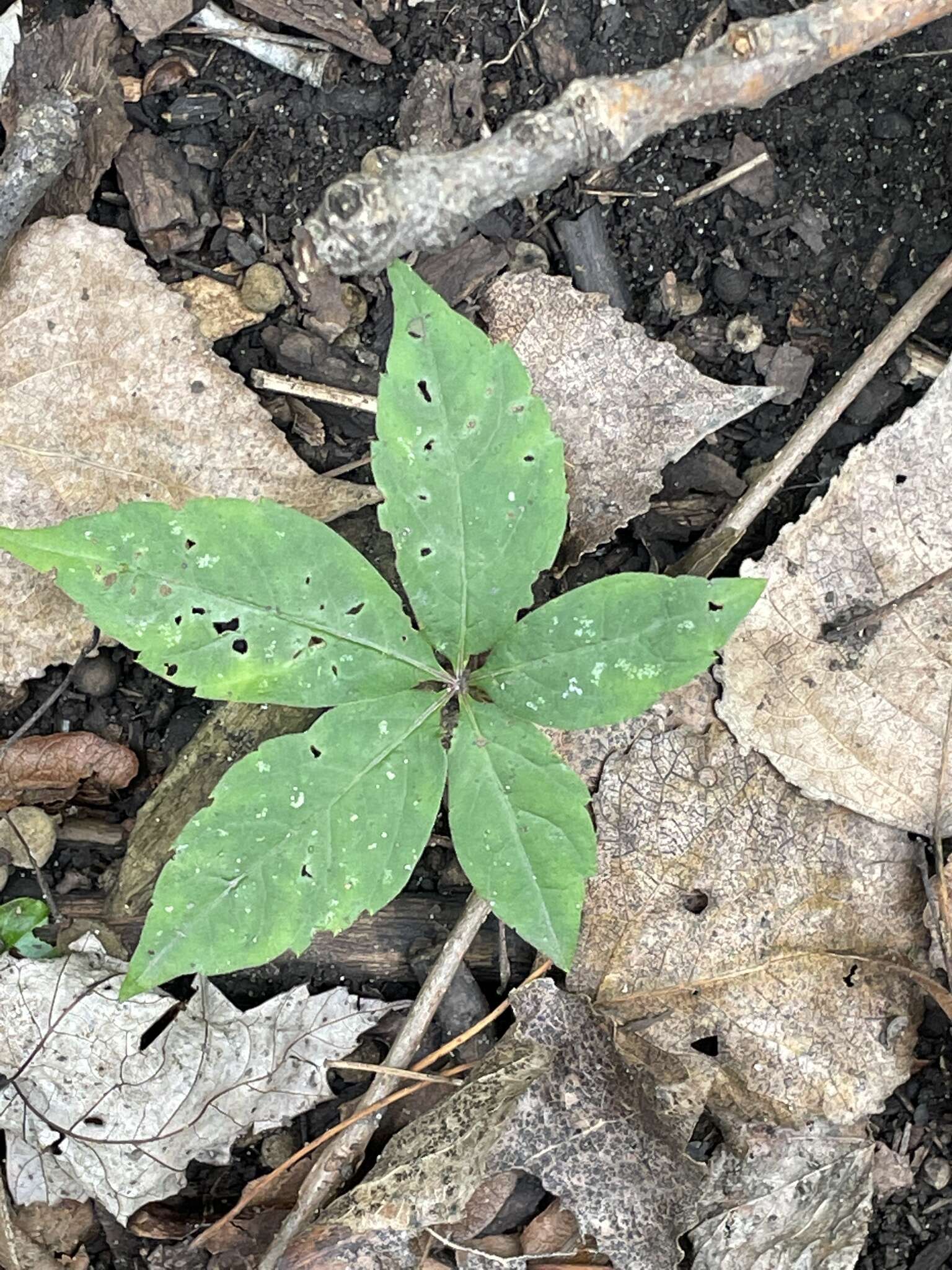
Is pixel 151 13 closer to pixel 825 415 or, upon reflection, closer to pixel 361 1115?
pixel 825 415

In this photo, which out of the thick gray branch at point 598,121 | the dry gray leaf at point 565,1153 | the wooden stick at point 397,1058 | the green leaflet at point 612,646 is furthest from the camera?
the wooden stick at point 397,1058

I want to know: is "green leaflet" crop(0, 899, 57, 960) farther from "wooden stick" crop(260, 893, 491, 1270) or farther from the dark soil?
"wooden stick" crop(260, 893, 491, 1270)

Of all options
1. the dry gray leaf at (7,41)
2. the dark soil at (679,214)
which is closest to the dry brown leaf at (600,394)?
the dark soil at (679,214)

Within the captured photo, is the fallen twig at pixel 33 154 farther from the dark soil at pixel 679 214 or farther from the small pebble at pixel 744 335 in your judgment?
the small pebble at pixel 744 335

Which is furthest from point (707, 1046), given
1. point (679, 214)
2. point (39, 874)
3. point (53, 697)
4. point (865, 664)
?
point (679, 214)

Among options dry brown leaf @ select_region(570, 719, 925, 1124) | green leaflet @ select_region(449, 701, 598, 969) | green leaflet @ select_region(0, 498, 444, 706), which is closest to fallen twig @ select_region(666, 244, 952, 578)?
dry brown leaf @ select_region(570, 719, 925, 1124)

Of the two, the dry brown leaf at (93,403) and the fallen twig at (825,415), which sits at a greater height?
the dry brown leaf at (93,403)
